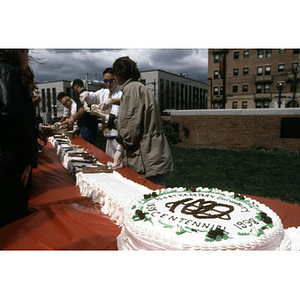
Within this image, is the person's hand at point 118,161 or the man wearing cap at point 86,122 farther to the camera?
the man wearing cap at point 86,122

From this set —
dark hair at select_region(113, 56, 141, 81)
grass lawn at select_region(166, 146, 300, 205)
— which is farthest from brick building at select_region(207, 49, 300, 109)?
dark hair at select_region(113, 56, 141, 81)

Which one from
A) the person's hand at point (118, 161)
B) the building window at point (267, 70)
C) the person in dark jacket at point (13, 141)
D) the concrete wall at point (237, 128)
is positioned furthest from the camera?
the building window at point (267, 70)

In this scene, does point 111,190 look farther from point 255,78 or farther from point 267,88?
point 267,88

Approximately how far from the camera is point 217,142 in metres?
12.1

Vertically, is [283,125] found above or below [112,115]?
below

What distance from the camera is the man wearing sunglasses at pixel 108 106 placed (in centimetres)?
379

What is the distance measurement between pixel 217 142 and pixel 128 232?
11110 mm

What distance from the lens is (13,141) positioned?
1888 millimetres

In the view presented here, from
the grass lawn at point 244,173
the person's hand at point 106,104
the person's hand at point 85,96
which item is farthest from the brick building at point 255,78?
the person's hand at point 106,104

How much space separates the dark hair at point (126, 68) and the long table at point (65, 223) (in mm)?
1201

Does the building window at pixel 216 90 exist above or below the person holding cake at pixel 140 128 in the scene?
above

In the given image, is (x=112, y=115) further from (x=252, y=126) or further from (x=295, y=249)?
(x=252, y=126)

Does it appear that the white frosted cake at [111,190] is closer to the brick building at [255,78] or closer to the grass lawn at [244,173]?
the grass lawn at [244,173]

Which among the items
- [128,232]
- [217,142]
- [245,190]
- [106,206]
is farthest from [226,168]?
[128,232]
